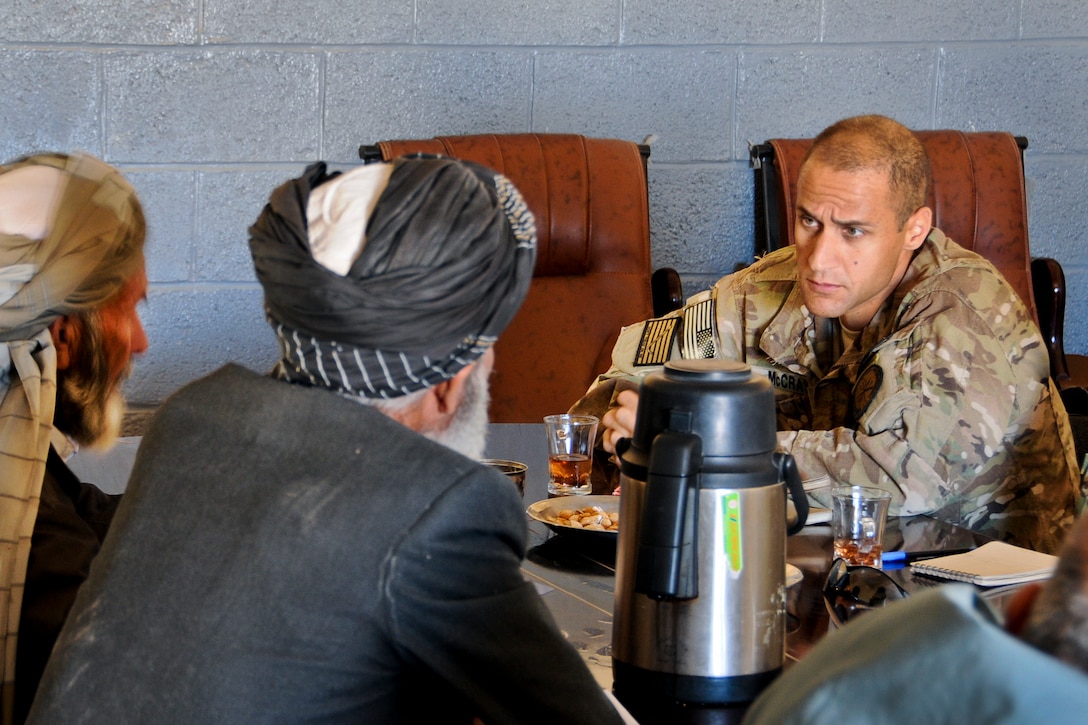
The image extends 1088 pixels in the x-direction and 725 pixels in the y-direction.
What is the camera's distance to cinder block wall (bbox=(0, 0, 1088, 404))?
3.16 m

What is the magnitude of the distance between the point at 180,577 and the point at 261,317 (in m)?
2.56

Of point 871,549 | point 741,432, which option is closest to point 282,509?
point 741,432

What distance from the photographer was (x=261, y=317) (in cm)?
333

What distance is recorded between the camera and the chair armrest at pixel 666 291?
3039 mm

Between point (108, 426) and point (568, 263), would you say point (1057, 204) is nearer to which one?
point (568, 263)

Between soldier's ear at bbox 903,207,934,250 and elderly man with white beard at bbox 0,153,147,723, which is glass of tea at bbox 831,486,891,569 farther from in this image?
elderly man with white beard at bbox 0,153,147,723

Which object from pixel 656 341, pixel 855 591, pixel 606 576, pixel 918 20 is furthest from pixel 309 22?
pixel 855 591

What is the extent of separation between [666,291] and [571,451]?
1.49 meters

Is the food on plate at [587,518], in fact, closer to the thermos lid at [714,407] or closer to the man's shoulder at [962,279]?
the thermos lid at [714,407]

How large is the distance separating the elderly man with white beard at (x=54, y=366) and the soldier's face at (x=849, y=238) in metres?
1.08

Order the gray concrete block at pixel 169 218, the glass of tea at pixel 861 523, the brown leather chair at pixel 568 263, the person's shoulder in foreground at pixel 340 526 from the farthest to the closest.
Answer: the gray concrete block at pixel 169 218 → the brown leather chair at pixel 568 263 → the glass of tea at pixel 861 523 → the person's shoulder in foreground at pixel 340 526

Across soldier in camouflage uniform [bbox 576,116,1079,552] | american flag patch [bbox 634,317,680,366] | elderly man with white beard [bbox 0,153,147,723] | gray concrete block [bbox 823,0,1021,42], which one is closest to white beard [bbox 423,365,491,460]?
elderly man with white beard [bbox 0,153,147,723]

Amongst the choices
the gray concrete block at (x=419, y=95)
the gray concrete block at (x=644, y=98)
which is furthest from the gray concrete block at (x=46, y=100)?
the gray concrete block at (x=644, y=98)

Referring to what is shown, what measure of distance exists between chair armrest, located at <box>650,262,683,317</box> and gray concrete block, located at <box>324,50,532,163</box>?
63 centimetres
